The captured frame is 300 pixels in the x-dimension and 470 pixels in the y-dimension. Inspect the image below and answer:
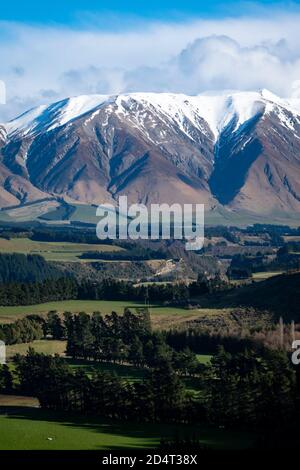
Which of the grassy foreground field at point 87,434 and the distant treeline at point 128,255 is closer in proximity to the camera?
the grassy foreground field at point 87,434


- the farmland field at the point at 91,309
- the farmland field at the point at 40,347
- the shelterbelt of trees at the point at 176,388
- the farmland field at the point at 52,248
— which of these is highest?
the shelterbelt of trees at the point at 176,388

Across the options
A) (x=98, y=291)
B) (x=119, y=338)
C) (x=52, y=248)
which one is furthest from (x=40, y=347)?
(x=52, y=248)

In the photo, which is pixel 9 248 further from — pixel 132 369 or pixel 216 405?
pixel 216 405

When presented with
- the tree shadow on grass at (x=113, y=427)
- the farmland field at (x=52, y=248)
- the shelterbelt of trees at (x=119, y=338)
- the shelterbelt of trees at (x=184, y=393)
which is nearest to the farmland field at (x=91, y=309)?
the shelterbelt of trees at (x=119, y=338)

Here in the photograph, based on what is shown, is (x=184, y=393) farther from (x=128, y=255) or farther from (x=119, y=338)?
(x=128, y=255)

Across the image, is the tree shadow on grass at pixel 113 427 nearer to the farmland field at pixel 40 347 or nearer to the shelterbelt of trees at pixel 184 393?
the shelterbelt of trees at pixel 184 393

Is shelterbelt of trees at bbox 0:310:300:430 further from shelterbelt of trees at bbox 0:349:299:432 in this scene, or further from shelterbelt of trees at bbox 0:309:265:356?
shelterbelt of trees at bbox 0:309:265:356

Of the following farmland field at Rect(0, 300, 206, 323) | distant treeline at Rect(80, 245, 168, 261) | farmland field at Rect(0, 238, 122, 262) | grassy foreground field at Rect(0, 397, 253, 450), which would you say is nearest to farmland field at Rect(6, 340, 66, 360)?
farmland field at Rect(0, 300, 206, 323)
